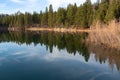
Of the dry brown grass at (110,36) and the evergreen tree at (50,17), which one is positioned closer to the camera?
the dry brown grass at (110,36)

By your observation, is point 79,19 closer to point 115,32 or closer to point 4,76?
point 115,32

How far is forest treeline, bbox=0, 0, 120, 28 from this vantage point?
59.3 meters

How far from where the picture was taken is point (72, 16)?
267 feet

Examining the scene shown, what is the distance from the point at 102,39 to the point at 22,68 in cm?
1599

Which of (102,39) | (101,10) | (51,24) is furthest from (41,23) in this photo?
(102,39)

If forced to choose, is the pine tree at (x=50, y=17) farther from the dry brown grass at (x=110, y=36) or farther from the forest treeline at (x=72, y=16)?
the dry brown grass at (x=110, y=36)

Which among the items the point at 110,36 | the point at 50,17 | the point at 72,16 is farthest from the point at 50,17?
the point at 110,36

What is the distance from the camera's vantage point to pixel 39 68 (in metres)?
20.8

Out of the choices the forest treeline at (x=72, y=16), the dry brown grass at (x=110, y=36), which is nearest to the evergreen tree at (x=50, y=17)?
the forest treeline at (x=72, y=16)

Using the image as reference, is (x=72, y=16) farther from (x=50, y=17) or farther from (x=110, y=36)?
(x=110, y=36)

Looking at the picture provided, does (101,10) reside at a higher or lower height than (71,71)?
higher

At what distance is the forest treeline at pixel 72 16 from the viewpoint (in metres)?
59.3

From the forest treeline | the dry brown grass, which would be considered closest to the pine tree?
the forest treeline

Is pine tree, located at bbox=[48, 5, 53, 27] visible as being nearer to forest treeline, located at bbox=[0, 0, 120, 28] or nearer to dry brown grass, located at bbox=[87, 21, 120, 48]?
forest treeline, located at bbox=[0, 0, 120, 28]
